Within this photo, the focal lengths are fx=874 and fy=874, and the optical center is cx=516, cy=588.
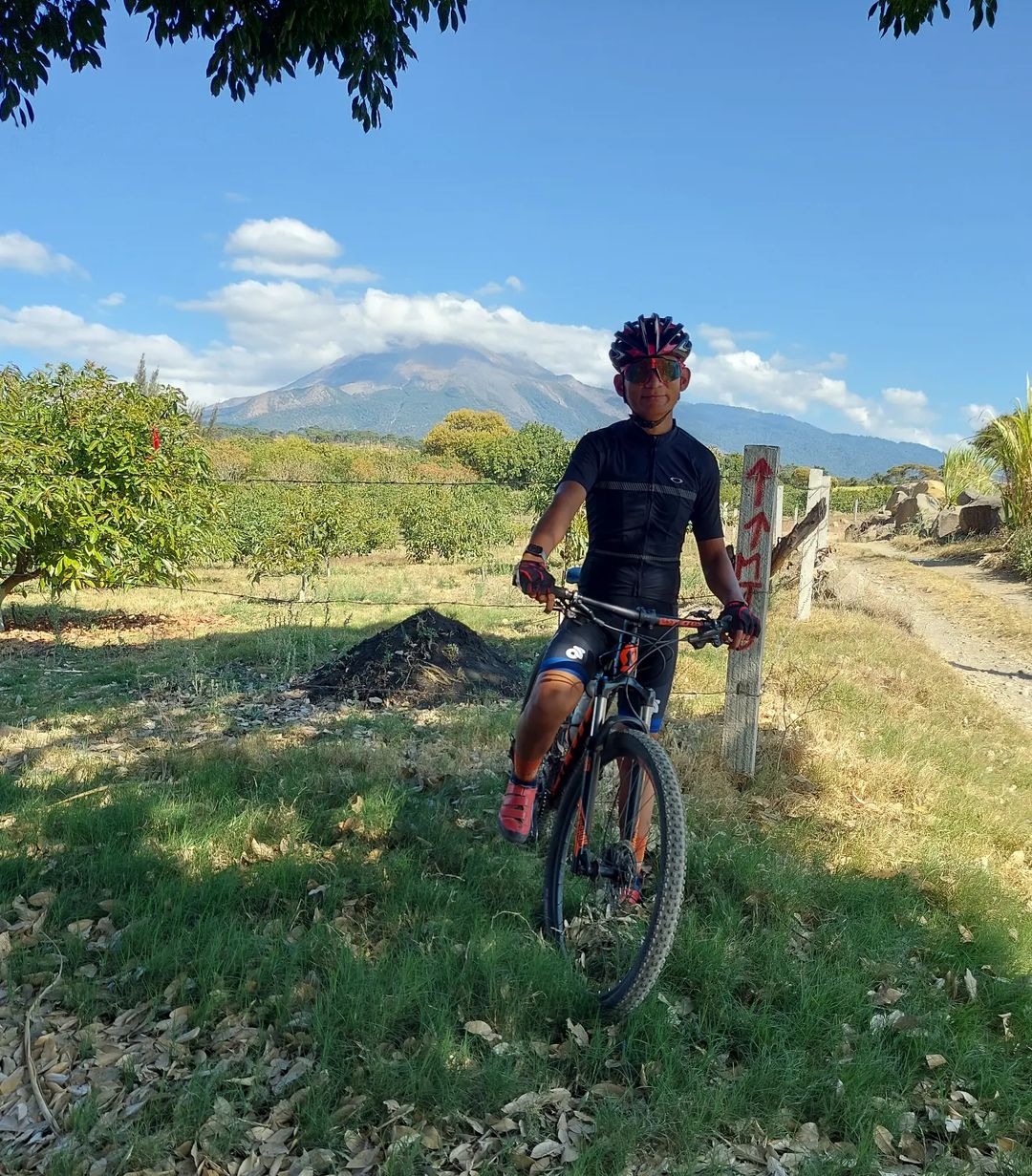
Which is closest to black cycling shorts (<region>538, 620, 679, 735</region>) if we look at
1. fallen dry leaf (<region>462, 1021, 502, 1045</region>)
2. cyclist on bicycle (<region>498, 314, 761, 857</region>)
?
cyclist on bicycle (<region>498, 314, 761, 857</region>)

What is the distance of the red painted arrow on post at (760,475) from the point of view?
4957 mm

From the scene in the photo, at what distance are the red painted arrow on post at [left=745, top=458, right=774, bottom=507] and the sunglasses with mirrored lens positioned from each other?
1.82 metres

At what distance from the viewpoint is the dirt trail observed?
9.22 metres

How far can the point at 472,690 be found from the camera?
7.46 meters

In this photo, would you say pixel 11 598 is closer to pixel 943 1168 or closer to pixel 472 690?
pixel 472 690

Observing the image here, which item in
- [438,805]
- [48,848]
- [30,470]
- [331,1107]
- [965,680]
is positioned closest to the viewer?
[331,1107]

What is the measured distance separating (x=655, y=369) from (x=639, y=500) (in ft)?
1.62

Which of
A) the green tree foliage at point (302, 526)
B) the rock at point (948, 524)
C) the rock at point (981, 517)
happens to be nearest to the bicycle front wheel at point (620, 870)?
the green tree foliage at point (302, 526)

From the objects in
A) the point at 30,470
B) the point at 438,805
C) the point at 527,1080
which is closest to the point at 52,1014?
the point at 527,1080

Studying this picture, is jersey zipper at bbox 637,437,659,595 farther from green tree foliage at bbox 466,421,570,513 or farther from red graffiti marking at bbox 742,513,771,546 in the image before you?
green tree foliage at bbox 466,421,570,513

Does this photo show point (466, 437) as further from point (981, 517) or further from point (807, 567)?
point (807, 567)

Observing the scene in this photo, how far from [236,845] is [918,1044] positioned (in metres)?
2.84

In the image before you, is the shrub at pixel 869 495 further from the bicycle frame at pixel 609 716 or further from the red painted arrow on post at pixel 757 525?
the bicycle frame at pixel 609 716

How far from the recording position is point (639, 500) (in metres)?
3.27
